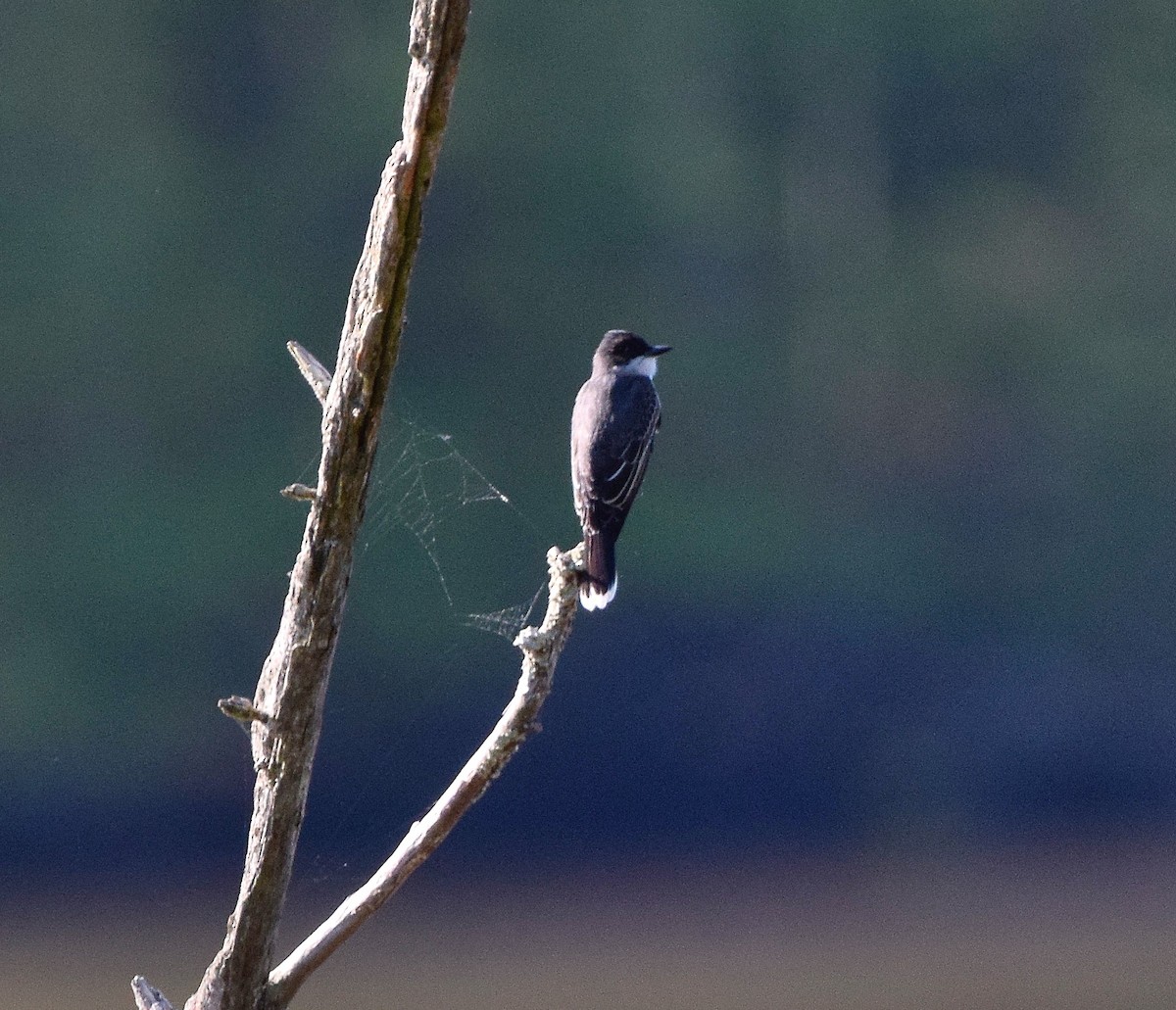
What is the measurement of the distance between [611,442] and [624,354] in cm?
78

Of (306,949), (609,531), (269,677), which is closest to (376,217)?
(269,677)

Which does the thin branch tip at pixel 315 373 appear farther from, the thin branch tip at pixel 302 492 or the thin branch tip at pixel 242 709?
the thin branch tip at pixel 242 709

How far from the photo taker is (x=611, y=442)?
5.43m

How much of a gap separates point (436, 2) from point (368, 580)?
12657 mm

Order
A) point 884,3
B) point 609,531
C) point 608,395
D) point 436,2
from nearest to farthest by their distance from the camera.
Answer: point 436,2, point 609,531, point 608,395, point 884,3

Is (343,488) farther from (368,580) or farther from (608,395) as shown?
(368,580)

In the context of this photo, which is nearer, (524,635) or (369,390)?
(369,390)

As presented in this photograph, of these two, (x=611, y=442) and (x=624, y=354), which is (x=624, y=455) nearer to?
(x=611, y=442)

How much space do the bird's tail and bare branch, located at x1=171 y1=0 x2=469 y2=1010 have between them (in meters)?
1.74

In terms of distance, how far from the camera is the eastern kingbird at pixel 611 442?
5078 mm

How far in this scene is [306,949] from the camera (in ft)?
8.11

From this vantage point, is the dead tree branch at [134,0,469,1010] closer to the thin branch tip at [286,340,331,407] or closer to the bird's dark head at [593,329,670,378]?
the thin branch tip at [286,340,331,407]

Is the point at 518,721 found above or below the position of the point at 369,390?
below

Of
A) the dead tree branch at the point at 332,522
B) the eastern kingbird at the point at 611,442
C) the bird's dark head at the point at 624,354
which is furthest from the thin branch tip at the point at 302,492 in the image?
the bird's dark head at the point at 624,354
